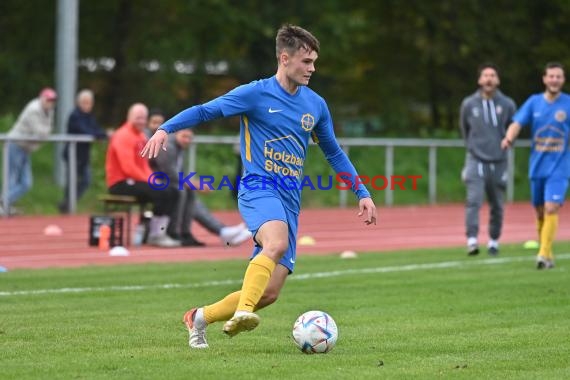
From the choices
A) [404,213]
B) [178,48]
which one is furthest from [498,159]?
[178,48]

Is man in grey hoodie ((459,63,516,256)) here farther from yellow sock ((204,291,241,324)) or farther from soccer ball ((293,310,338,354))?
yellow sock ((204,291,241,324))

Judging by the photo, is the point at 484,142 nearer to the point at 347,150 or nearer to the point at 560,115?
the point at 560,115

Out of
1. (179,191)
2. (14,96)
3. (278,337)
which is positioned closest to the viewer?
(278,337)

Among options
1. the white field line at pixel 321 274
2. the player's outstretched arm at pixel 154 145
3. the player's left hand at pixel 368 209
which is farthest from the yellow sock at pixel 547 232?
the player's outstretched arm at pixel 154 145

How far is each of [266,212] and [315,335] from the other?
813 millimetres

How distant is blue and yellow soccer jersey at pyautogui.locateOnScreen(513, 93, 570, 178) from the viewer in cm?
1442

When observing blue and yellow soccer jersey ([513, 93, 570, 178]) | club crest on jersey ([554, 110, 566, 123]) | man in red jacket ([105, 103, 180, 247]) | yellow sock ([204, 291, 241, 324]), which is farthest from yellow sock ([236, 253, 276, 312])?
man in red jacket ([105, 103, 180, 247])

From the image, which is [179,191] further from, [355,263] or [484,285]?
[484,285]

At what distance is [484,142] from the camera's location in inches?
642

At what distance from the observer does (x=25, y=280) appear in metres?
13.4

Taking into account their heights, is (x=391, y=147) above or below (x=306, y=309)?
above

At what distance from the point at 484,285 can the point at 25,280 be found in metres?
4.48

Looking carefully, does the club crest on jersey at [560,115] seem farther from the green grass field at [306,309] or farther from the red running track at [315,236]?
the red running track at [315,236]

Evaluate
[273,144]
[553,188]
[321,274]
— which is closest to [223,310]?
[273,144]
